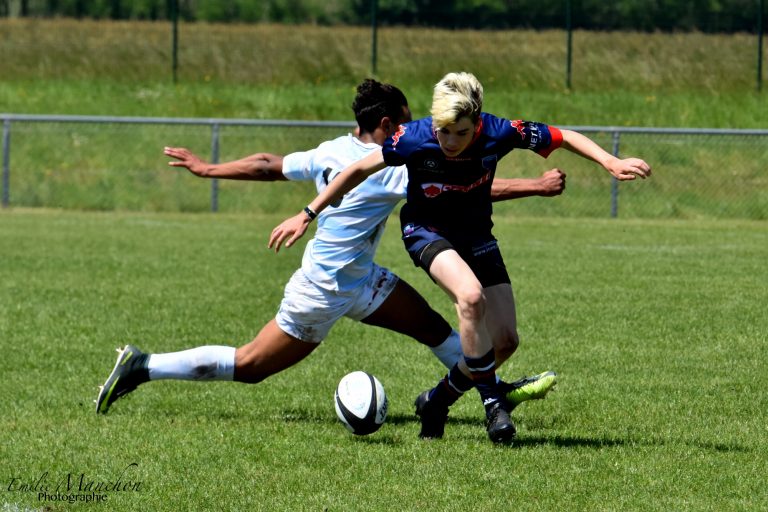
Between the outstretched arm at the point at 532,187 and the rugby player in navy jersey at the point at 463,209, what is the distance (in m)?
0.23

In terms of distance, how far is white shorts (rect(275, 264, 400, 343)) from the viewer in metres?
6.18

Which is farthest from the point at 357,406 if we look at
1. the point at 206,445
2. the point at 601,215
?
the point at 601,215

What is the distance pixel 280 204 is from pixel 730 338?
40.0ft

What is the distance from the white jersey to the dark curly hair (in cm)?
12

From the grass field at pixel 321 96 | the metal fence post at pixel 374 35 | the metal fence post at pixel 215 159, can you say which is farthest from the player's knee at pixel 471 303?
the metal fence post at pixel 374 35

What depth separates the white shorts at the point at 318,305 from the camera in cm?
618

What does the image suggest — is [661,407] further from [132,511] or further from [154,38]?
[154,38]

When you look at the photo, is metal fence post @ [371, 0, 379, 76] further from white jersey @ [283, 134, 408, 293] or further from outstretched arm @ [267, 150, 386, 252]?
outstretched arm @ [267, 150, 386, 252]

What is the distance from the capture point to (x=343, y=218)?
6.18 m

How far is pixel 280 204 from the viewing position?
20.1m

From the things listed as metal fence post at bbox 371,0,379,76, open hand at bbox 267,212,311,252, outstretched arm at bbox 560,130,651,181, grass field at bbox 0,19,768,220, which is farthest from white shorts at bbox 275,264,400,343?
metal fence post at bbox 371,0,379,76

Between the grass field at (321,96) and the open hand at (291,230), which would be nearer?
the open hand at (291,230)

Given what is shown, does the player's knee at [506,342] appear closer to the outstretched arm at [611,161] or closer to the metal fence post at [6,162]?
the outstretched arm at [611,161]

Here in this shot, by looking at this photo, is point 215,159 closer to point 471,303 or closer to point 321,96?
point 321,96
